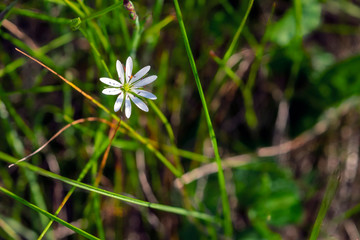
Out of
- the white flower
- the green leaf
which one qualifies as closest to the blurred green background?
the green leaf

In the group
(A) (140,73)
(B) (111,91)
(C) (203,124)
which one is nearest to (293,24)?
(C) (203,124)

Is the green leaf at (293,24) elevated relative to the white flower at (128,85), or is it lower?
elevated

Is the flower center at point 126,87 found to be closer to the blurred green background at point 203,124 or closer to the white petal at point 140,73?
the white petal at point 140,73

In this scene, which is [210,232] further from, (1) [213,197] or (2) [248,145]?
(2) [248,145]

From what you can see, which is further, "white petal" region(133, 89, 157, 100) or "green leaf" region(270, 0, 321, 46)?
"green leaf" region(270, 0, 321, 46)

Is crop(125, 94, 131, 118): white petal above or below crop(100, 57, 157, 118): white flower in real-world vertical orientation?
below

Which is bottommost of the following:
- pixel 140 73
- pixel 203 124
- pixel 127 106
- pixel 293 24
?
pixel 127 106

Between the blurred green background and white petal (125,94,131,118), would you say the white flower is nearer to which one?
white petal (125,94,131,118)

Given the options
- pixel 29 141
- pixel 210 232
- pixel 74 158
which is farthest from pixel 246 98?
pixel 29 141

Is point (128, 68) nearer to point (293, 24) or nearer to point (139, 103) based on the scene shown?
point (139, 103)

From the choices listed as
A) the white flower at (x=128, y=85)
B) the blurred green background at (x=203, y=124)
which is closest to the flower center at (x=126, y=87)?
the white flower at (x=128, y=85)
